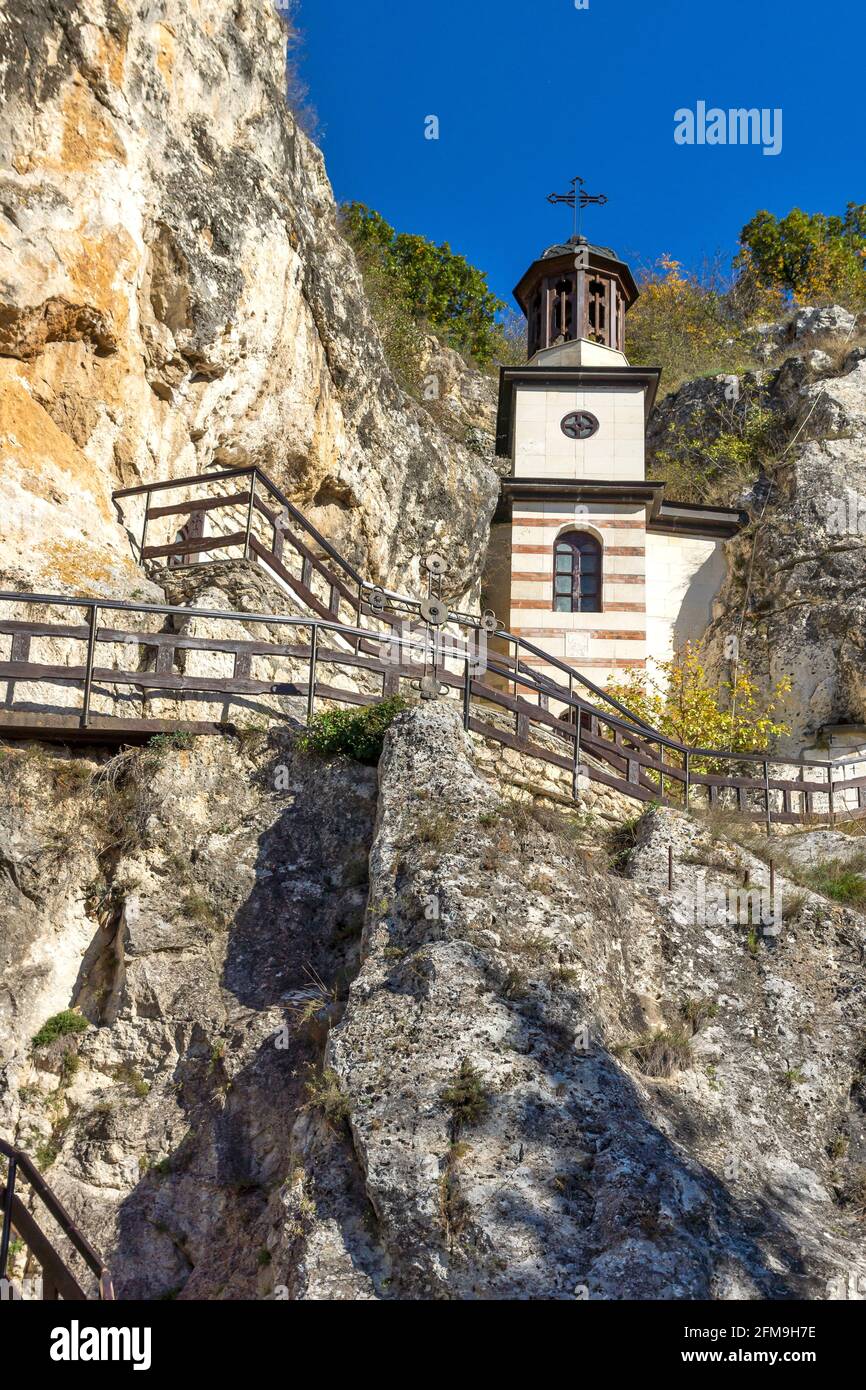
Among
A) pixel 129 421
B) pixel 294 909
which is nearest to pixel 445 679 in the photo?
pixel 294 909

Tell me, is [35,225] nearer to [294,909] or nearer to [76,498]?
[76,498]

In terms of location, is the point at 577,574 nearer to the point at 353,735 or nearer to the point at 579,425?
the point at 579,425

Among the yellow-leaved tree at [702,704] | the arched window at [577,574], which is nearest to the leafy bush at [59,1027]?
the yellow-leaved tree at [702,704]

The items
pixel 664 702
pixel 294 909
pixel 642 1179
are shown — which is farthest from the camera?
pixel 664 702

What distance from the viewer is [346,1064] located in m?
9.44

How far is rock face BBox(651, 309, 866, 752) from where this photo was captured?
972 inches

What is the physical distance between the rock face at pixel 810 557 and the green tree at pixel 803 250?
33.4ft

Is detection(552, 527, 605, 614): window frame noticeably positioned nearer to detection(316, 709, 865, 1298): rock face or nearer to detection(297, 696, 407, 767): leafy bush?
detection(316, 709, 865, 1298): rock face

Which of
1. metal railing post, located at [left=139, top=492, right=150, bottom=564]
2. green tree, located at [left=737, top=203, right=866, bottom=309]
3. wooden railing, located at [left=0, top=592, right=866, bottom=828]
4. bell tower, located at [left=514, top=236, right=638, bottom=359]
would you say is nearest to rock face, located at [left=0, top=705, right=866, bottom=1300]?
wooden railing, located at [left=0, top=592, right=866, bottom=828]

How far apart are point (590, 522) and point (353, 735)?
15.6m

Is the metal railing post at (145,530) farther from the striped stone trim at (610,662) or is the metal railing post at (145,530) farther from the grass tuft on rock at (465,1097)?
the striped stone trim at (610,662)

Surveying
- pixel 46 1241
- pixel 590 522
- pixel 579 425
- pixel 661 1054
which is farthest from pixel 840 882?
pixel 579 425
